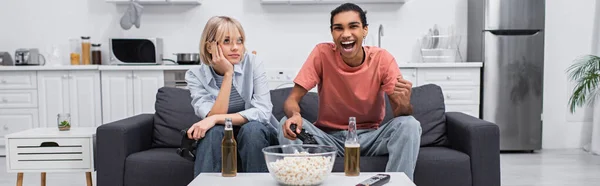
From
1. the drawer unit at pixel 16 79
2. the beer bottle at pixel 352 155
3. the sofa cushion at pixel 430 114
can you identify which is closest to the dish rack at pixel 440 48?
the sofa cushion at pixel 430 114

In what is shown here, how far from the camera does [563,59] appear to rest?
4.74m

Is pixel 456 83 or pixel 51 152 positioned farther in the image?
pixel 456 83

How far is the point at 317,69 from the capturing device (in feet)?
8.03

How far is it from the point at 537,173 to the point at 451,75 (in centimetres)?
106

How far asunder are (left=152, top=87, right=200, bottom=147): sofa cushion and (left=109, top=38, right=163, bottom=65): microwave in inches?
68.6

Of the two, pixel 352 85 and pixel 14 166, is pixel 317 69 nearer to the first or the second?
pixel 352 85

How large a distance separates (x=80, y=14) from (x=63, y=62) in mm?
472

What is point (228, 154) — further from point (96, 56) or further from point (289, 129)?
point (96, 56)

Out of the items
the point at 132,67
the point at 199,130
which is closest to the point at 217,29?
the point at 199,130

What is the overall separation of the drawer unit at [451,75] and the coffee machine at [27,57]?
3261 millimetres

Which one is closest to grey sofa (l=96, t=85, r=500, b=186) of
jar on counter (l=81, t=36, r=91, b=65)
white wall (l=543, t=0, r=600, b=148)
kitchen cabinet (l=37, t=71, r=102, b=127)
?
kitchen cabinet (l=37, t=71, r=102, b=127)

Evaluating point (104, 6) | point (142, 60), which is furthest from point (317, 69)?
point (104, 6)

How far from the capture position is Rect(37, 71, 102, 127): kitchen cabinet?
4.33 meters

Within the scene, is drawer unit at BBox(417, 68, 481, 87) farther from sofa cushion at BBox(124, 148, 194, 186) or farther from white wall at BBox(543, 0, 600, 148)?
sofa cushion at BBox(124, 148, 194, 186)
